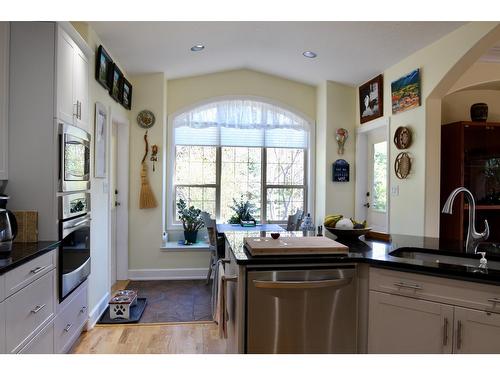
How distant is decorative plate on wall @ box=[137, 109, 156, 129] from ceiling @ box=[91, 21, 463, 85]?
508 millimetres

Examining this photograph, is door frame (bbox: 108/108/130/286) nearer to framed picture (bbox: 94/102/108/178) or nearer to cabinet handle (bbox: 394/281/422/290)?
framed picture (bbox: 94/102/108/178)

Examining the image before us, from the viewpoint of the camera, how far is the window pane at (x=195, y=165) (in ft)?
16.8

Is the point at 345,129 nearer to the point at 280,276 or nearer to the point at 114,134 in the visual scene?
the point at 114,134

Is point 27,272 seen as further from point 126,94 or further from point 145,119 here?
point 145,119

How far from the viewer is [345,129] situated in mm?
4883

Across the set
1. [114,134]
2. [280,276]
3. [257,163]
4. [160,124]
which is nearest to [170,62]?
[160,124]

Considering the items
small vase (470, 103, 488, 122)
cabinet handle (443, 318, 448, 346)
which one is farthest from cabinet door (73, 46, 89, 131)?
small vase (470, 103, 488, 122)

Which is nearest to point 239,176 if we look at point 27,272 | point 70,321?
point 70,321

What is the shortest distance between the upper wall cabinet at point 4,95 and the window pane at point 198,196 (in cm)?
290

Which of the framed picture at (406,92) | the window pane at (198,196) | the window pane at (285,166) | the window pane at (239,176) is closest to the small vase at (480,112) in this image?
the framed picture at (406,92)

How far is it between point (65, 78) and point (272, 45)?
7.60 feet

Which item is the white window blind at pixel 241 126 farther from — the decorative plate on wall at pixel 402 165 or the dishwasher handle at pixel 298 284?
the dishwasher handle at pixel 298 284

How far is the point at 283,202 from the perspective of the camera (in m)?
5.38

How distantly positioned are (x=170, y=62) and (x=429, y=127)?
294cm
